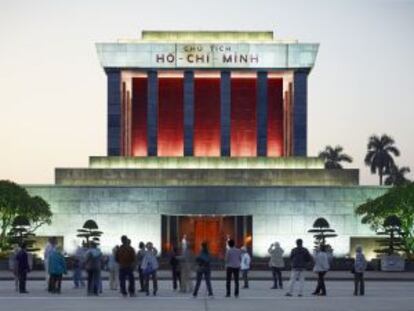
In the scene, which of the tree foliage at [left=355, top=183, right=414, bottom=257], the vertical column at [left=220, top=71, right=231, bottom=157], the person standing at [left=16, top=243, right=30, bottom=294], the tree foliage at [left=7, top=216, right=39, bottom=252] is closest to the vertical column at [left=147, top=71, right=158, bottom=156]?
the vertical column at [left=220, top=71, right=231, bottom=157]

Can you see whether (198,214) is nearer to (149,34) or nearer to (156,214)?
(156,214)

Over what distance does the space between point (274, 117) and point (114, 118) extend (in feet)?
39.7

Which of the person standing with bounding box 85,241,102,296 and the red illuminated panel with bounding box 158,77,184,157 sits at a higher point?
the red illuminated panel with bounding box 158,77,184,157

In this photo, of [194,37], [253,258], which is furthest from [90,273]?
[194,37]

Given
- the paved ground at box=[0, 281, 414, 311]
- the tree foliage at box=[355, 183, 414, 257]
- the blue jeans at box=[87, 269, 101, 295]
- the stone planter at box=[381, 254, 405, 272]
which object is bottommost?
the paved ground at box=[0, 281, 414, 311]

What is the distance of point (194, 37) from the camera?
255ft

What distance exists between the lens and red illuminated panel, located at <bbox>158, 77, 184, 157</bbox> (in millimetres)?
78812

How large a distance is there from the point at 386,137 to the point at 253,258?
68.1 meters

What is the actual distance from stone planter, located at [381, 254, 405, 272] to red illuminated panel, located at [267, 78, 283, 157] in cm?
2015

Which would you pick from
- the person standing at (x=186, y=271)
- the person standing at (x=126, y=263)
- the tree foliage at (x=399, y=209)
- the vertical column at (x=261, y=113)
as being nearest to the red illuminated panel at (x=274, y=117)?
the vertical column at (x=261, y=113)

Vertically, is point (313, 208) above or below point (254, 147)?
below

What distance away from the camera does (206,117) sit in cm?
7975

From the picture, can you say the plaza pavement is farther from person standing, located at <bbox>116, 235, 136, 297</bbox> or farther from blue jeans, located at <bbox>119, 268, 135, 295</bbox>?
person standing, located at <bbox>116, 235, 136, 297</bbox>

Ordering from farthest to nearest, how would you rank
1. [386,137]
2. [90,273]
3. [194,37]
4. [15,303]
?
[386,137], [194,37], [90,273], [15,303]
